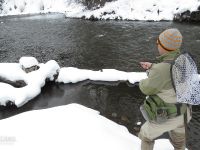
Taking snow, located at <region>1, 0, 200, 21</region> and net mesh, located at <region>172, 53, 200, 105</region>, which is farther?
snow, located at <region>1, 0, 200, 21</region>

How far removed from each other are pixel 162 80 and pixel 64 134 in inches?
104

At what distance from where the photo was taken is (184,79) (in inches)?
142

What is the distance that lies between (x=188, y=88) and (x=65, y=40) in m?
17.0

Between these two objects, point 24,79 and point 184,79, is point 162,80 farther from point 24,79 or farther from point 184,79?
point 24,79

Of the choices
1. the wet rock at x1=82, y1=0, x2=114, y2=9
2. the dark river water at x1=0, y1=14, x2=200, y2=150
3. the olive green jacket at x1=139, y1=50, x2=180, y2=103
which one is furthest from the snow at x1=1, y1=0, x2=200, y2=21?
the olive green jacket at x1=139, y1=50, x2=180, y2=103

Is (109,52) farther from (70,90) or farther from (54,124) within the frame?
(54,124)

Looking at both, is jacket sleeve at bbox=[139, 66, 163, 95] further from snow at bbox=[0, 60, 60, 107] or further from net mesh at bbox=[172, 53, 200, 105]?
snow at bbox=[0, 60, 60, 107]

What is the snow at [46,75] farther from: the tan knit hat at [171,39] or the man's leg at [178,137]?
the tan knit hat at [171,39]

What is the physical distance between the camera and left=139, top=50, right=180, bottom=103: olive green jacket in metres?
3.58

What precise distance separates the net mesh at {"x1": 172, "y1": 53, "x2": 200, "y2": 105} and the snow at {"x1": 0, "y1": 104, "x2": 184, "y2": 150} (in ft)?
5.86

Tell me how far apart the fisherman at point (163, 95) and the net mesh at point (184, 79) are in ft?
0.29

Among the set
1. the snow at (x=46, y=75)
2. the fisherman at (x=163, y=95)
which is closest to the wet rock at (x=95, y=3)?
the snow at (x=46, y=75)

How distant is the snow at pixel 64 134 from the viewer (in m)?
5.05

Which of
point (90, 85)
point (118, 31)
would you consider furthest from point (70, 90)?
point (118, 31)
